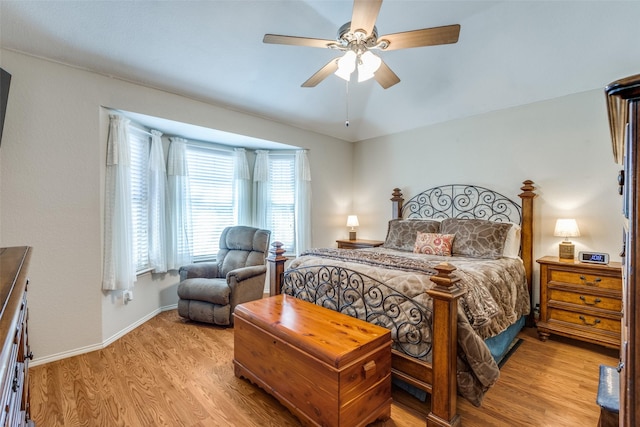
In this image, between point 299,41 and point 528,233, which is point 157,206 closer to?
point 299,41

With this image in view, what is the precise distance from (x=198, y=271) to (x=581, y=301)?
13.6 ft

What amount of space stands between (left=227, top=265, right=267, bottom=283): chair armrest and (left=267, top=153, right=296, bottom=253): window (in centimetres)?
104

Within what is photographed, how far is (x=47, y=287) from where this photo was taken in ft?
7.97

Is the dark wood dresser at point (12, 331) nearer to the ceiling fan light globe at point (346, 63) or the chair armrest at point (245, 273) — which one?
the chair armrest at point (245, 273)

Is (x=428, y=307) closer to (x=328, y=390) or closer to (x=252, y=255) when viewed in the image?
(x=328, y=390)

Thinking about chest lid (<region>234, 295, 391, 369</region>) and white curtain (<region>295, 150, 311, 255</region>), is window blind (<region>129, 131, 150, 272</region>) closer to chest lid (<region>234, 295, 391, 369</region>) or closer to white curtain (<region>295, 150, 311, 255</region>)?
chest lid (<region>234, 295, 391, 369</region>)

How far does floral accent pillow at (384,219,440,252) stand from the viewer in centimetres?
368

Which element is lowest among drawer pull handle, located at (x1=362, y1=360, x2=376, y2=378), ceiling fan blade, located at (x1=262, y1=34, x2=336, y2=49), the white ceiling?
drawer pull handle, located at (x1=362, y1=360, x2=376, y2=378)

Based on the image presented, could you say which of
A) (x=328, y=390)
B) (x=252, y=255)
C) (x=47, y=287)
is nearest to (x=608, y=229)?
(x=328, y=390)

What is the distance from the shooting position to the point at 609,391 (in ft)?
3.80

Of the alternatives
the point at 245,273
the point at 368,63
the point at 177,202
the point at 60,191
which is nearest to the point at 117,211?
the point at 60,191

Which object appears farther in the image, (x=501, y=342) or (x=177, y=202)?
(x=177, y=202)

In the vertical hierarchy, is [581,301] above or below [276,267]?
below

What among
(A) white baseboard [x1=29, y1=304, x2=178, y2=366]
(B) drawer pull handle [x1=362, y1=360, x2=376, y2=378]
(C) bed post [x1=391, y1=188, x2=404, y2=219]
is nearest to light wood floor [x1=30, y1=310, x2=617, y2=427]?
(A) white baseboard [x1=29, y1=304, x2=178, y2=366]
